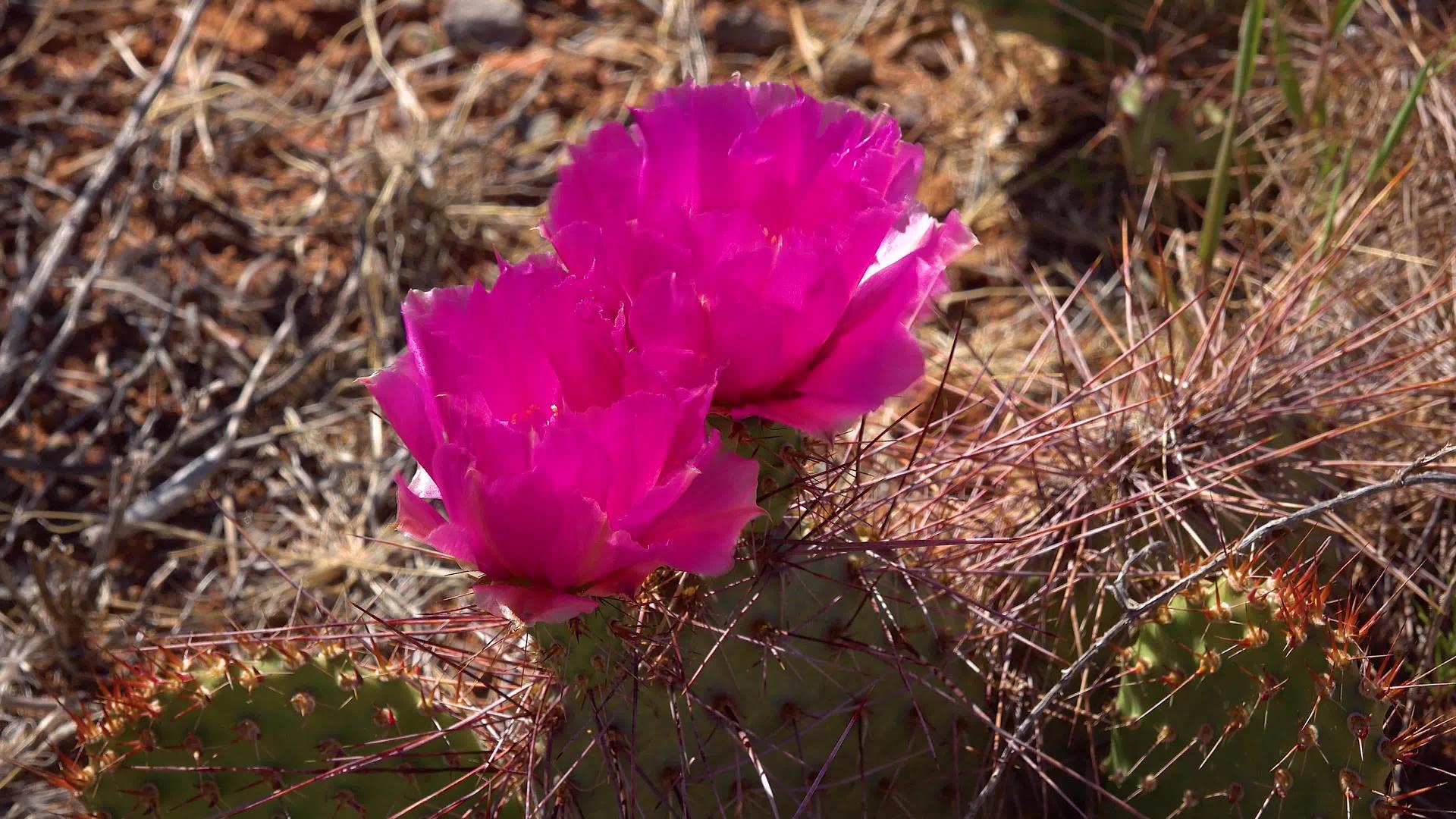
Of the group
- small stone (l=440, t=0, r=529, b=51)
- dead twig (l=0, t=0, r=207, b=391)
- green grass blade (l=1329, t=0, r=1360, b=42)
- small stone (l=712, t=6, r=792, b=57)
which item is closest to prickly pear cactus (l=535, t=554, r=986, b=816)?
green grass blade (l=1329, t=0, r=1360, b=42)

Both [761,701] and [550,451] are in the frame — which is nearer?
[550,451]

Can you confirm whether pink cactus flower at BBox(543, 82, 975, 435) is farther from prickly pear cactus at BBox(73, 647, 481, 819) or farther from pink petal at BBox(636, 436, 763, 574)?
prickly pear cactus at BBox(73, 647, 481, 819)

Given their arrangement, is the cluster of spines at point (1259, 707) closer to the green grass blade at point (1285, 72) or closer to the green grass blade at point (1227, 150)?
the green grass blade at point (1227, 150)

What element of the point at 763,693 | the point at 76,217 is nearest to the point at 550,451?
the point at 763,693

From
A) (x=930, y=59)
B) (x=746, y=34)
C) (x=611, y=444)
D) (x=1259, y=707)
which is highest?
(x=611, y=444)

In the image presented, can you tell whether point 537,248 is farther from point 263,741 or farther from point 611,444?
point 611,444

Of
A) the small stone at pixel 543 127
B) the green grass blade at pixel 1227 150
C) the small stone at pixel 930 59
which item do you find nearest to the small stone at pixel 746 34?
the small stone at pixel 930 59

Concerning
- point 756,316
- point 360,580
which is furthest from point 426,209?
point 756,316
